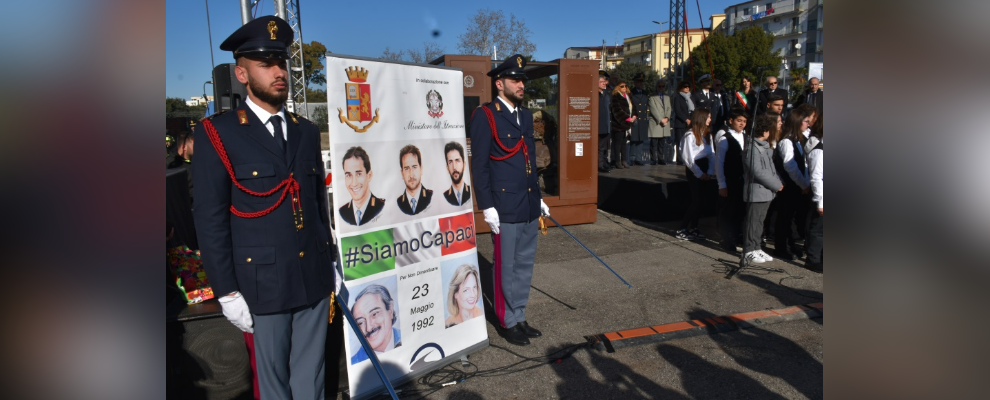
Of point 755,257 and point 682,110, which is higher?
point 682,110

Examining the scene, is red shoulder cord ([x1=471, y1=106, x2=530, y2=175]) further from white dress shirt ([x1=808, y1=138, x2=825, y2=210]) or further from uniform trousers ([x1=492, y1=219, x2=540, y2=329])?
white dress shirt ([x1=808, y1=138, x2=825, y2=210])

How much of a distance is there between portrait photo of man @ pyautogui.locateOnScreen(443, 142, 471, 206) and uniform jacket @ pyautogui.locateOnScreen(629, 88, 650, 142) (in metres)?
8.85

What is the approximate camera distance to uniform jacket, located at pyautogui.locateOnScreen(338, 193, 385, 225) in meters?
3.50

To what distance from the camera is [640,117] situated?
12648mm

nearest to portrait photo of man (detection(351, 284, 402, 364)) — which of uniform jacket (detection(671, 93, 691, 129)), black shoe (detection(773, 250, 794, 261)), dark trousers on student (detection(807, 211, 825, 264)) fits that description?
dark trousers on student (detection(807, 211, 825, 264))

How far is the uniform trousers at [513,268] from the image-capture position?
4.52 meters

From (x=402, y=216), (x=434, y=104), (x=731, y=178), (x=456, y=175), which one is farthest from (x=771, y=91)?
(x=402, y=216)

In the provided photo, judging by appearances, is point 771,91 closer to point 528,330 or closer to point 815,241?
point 815,241

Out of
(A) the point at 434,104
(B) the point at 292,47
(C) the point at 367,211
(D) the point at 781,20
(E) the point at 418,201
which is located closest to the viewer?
(C) the point at 367,211

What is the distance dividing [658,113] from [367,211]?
1063 centimetres

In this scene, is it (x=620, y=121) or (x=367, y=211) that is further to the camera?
(x=620, y=121)
